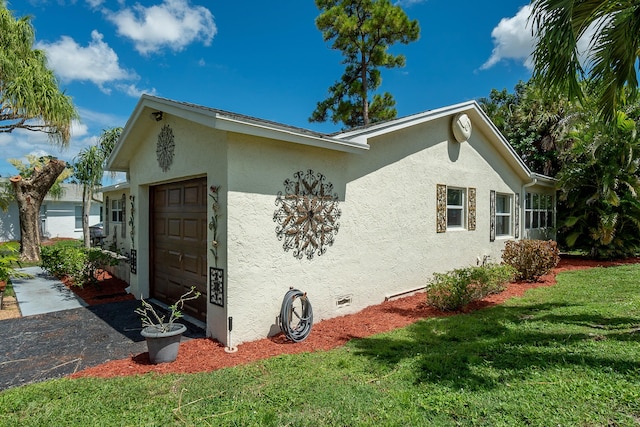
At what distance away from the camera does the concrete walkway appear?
7258 millimetres

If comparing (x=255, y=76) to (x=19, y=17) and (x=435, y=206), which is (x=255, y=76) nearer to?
(x=19, y=17)

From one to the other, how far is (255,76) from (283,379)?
13.3 m

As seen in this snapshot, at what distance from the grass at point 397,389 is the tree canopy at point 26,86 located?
7.63 m

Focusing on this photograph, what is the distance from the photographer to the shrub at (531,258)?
31.6 ft

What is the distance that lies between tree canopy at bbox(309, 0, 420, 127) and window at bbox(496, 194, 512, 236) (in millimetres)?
9798

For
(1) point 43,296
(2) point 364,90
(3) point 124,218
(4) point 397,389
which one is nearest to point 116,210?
(3) point 124,218

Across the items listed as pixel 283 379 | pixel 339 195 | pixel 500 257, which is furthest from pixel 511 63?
pixel 283 379

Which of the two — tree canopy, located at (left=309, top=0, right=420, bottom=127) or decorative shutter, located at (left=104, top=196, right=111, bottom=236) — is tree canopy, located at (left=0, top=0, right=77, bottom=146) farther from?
tree canopy, located at (left=309, top=0, right=420, bottom=127)

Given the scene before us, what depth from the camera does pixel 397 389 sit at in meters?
3.56

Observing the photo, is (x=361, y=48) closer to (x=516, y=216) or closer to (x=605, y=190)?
(x=516, y=216)

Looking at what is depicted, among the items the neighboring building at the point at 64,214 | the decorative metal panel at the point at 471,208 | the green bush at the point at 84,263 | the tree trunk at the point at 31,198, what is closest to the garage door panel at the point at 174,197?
the green bush at the point at 84,263

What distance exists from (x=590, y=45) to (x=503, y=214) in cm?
→ 704

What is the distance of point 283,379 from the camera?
12.8 ft

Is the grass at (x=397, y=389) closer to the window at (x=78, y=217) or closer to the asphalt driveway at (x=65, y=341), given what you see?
the asphalt driveway at (x=65, y=341)
